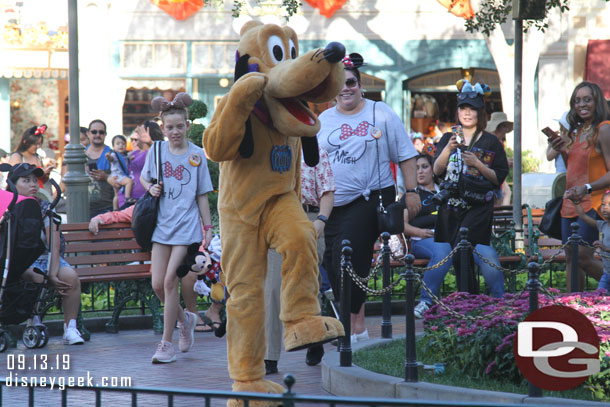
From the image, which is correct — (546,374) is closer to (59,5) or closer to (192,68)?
(192,68)

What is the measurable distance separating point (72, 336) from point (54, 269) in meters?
0.61

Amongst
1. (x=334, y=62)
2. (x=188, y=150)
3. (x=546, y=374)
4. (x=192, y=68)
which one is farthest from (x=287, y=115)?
(x=192, y=68)

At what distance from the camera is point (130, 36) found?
26172mm

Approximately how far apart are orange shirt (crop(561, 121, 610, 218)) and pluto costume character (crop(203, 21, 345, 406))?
13.7 ft

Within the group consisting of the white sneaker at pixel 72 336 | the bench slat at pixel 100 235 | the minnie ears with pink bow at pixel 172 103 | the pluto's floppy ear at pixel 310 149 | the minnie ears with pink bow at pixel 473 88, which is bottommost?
the white sneaker at pixel 72 336

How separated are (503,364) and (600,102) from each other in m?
3.80

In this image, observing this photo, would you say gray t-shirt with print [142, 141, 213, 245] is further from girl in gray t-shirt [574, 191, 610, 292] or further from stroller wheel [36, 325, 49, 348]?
girl in gray t-shirt [574, 191, 610, 292]

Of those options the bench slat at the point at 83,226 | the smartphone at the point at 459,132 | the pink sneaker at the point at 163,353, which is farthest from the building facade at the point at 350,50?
the pink sneaker at the point at 163,353

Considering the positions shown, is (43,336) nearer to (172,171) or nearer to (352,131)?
(172,171)

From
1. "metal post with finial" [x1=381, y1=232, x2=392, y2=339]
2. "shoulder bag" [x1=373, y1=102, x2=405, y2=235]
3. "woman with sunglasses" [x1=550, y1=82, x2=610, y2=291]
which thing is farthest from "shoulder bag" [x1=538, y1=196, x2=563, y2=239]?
"shoulder bag" [x1=373, y1=102, x2=405, y2=235]

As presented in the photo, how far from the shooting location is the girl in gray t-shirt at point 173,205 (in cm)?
827

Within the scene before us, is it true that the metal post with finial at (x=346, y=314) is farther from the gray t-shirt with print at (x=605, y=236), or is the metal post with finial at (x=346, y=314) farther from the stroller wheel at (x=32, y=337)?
the stroller wheel at (x=32, y=337)

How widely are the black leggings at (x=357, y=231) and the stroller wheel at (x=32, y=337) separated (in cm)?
267

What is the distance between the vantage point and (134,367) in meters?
8.16
